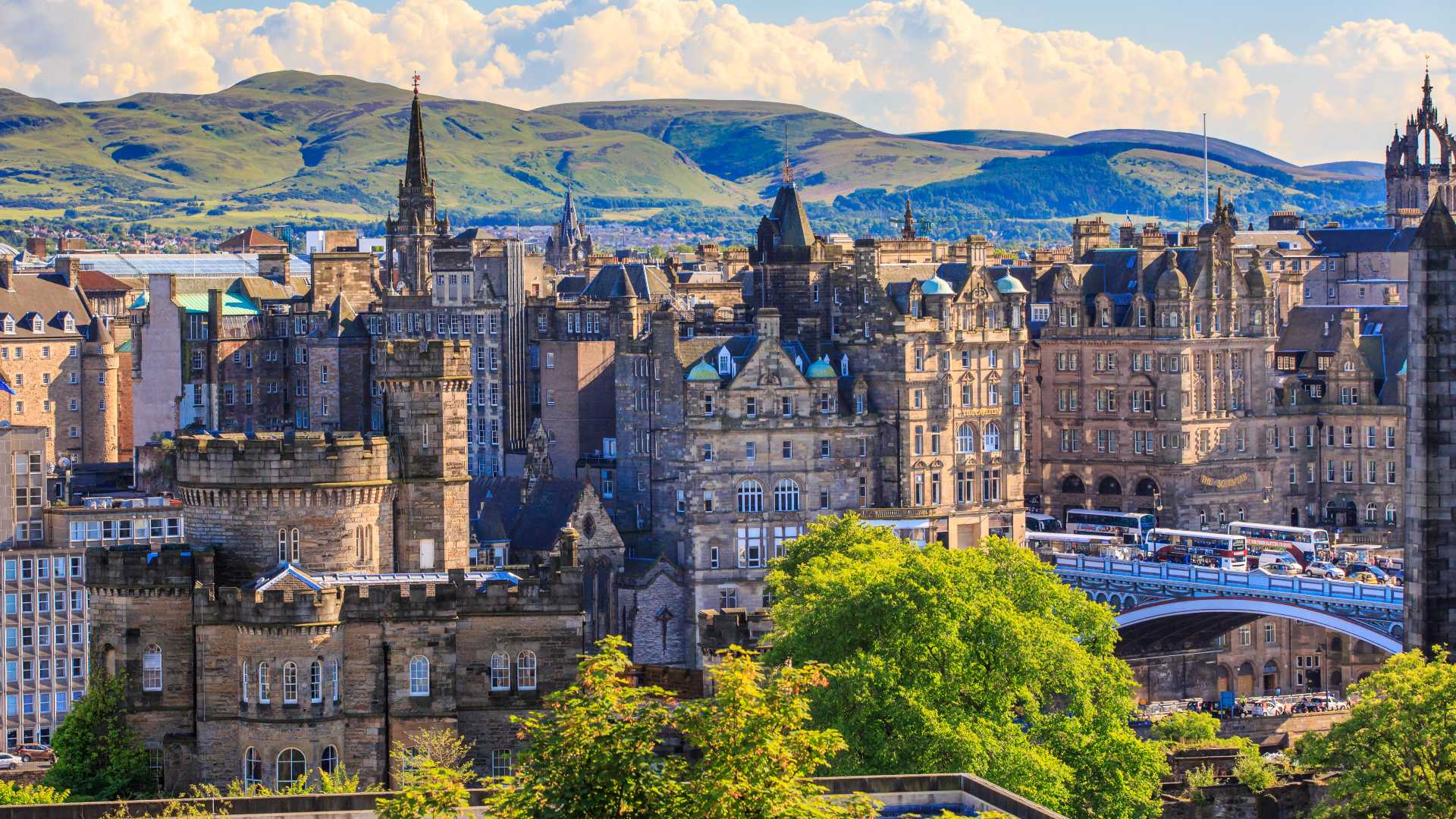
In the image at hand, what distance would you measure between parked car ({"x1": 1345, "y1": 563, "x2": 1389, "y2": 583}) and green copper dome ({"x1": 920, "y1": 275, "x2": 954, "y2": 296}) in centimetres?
2870

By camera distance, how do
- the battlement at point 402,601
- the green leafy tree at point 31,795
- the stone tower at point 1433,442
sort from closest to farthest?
the green leafy tree at point 31,795
the battlement at point 402,601
the stone tower at point 1433,442

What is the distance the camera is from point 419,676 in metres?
104

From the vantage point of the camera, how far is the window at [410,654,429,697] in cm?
10369

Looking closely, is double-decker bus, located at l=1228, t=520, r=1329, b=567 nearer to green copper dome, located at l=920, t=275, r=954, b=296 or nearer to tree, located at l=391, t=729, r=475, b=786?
green copper dome, located at l=920, t=275, r=954, b=296

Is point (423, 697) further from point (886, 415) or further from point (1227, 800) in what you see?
point (886, 415)

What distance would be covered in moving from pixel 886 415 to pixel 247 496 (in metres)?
77.3

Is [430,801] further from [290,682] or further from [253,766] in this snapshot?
[253,766]

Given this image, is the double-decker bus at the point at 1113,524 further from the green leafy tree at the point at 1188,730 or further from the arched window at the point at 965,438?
the green leafy tree at the point at 1188,730

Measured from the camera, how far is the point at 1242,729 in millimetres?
157000

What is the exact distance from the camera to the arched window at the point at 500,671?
4139 inches

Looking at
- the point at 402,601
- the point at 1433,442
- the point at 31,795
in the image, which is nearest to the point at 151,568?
the point at 402,601

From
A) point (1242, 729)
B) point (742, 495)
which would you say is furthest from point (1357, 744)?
point (742, 495)

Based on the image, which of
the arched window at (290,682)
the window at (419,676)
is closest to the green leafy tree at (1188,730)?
the window at (419,676)

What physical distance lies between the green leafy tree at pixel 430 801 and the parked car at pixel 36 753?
72536 mm
